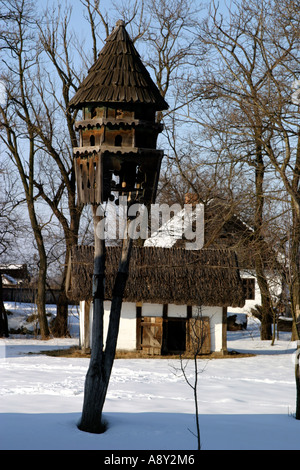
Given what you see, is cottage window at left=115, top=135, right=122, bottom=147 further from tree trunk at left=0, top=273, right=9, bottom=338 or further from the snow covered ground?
tree trunk at left=0, top=273, right=9, bottom=338

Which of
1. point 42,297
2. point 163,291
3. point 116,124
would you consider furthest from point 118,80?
point 42,297

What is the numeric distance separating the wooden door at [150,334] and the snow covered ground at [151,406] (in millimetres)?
1273

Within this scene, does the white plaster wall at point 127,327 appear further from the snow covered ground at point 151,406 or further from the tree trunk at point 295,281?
the tree trunk at point 295,281

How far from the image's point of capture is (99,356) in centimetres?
770

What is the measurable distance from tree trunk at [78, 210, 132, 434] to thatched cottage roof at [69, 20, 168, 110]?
1608 mm

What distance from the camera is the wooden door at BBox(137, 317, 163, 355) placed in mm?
19172

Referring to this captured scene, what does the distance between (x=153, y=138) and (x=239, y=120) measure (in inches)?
179

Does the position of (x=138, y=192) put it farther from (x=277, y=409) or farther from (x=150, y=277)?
(x=150, y=277)

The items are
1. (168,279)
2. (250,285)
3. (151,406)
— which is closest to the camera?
(151,406)

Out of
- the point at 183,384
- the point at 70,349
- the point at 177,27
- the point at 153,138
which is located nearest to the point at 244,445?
the point at 153,138

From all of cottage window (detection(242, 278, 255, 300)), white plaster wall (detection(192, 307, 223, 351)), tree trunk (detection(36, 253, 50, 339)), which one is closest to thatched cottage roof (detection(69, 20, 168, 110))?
white plaster wall (detection(192, 307, 223, 351))

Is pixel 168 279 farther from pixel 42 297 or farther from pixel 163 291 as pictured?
pixel 42 297

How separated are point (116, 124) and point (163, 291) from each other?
11.3 m

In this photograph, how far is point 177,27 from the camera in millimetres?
23609
